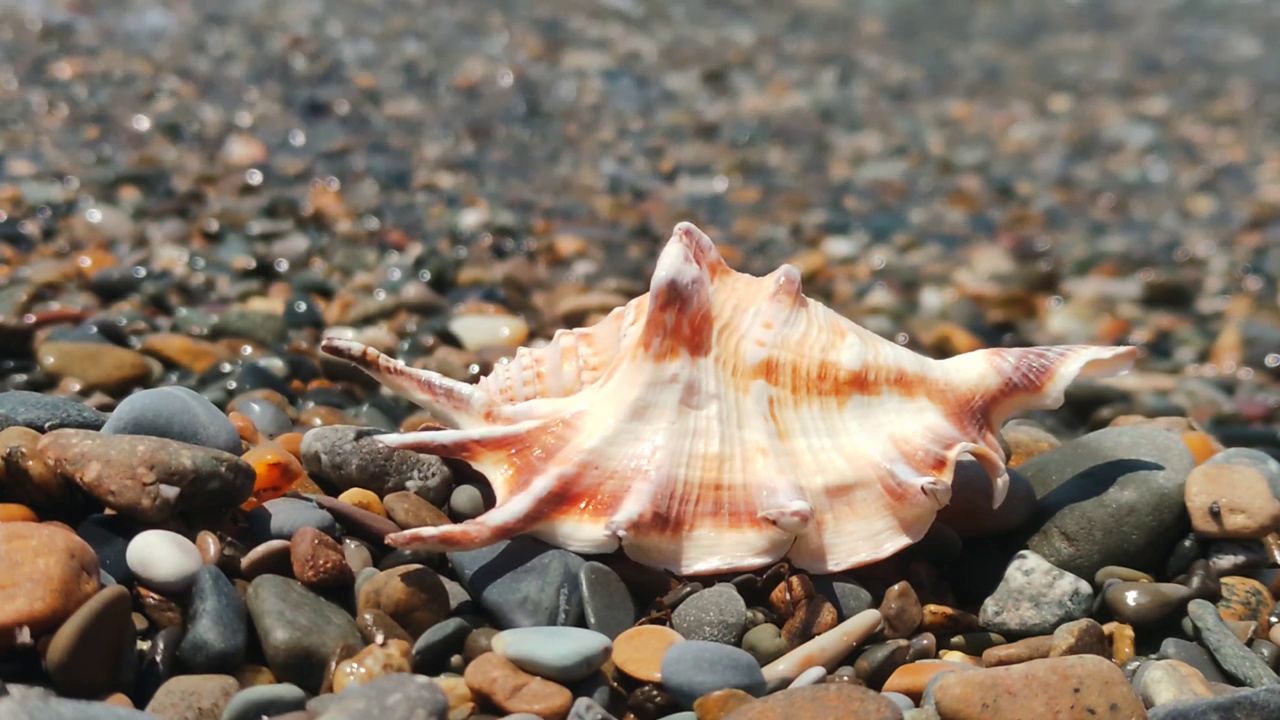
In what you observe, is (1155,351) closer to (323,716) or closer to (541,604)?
(541,604)

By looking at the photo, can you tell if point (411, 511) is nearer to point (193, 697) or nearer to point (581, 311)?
point (193, 697)

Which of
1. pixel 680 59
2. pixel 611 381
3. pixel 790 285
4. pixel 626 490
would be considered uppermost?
pixel 680 59

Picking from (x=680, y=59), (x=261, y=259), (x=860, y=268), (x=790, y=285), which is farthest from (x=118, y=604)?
(x=680, y=59)

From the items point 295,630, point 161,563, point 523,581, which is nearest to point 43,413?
point 161,563

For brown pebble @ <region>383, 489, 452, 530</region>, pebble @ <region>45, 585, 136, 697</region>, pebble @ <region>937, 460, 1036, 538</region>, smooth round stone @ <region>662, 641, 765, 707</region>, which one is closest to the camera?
pebble @ <region>45, 585, 136, 697</region>

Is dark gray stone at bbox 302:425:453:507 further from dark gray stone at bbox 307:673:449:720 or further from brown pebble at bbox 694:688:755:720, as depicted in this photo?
brown pebble at bbox 694:688:755:720

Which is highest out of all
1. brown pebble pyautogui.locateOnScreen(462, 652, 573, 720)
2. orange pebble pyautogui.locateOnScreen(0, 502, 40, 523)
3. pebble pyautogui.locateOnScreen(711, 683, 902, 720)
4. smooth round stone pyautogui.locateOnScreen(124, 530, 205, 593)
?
orange pebble pyautogui.locateOnScreen(0, 502, 40, 523)

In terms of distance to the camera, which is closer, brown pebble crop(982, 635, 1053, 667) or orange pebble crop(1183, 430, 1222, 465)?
brown pebble crop(982, 635, 1053, 667)

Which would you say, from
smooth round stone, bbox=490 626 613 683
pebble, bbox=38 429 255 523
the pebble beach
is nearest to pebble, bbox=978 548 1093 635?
the pebble beach

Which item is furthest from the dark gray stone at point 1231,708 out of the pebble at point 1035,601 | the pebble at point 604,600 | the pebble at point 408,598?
the pebble at point 408,598
